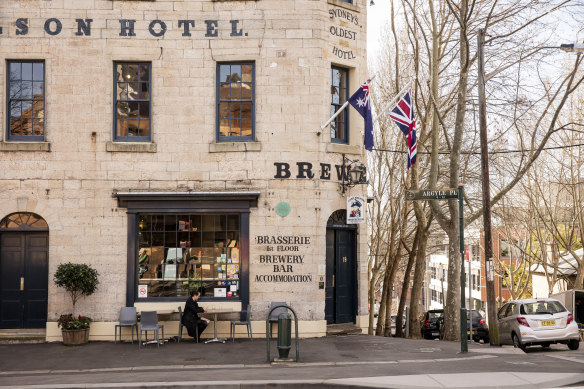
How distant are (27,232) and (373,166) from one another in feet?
62.4

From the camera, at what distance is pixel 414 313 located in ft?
96.3

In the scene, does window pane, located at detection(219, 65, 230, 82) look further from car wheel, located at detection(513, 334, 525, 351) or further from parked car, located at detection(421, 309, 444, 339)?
parked car, located at detection(421, 309, 444, 339)

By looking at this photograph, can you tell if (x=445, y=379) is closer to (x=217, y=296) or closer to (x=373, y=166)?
(x=217, y=296)

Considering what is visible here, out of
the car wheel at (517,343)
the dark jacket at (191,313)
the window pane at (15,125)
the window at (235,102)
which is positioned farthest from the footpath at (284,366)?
the window pane at (15,125)

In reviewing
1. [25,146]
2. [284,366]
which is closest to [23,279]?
[25,146]

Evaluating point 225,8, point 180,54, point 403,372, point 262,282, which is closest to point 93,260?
point 262,282

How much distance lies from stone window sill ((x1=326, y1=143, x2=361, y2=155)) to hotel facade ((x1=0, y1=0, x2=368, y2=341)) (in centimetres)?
19

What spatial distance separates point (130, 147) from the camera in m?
16.8

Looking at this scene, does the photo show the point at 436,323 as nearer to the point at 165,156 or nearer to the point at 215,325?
the point at 215,325

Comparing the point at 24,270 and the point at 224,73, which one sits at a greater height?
the point at 224,73

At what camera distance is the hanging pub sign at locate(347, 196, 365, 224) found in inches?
676

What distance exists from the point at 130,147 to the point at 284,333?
22.3 feet

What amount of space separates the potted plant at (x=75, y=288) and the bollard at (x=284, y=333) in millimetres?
5651

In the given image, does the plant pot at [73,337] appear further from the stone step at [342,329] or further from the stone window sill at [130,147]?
the stone step at [342,329]
